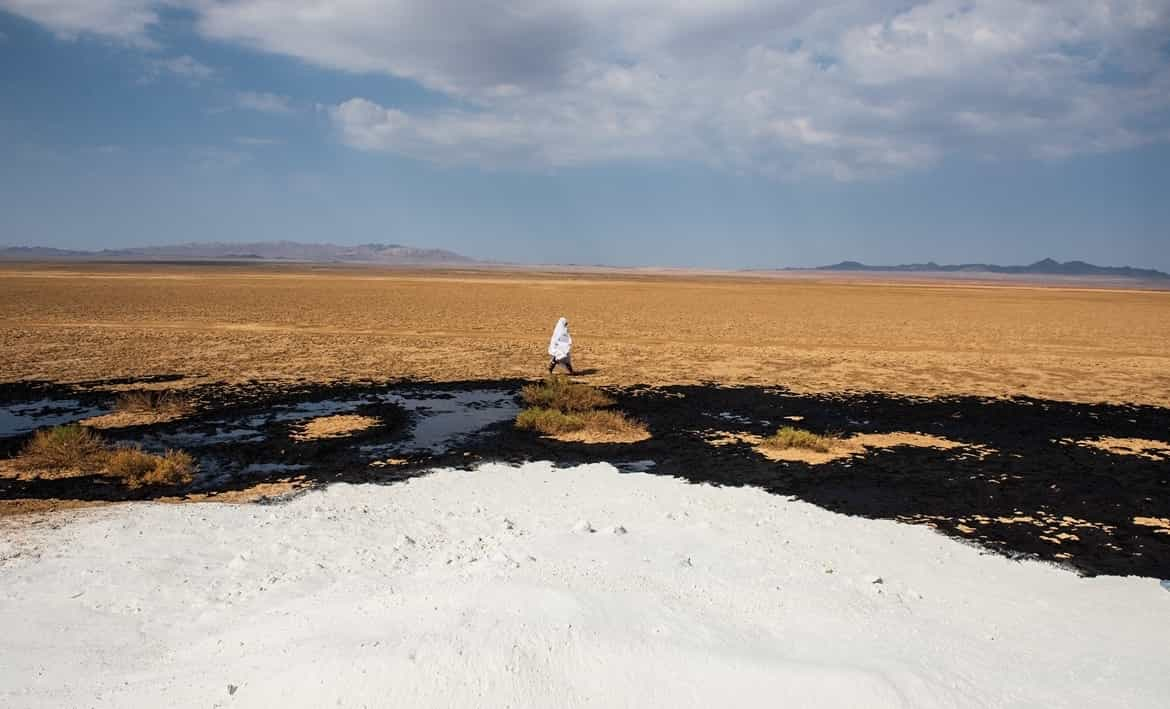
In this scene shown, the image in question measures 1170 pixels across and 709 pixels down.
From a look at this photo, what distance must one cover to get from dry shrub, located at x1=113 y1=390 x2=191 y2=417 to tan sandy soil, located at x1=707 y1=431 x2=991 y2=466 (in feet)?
26.8

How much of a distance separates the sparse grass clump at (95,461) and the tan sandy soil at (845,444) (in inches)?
258

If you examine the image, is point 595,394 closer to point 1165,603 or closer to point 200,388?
point 200,388

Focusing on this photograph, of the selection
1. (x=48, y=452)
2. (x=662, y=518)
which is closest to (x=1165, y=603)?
(x=662, y=518)

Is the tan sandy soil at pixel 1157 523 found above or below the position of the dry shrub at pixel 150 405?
below

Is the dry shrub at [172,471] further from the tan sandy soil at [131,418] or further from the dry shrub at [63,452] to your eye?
the tan sandy soil at [131,418]

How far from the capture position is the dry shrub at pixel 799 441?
31.7 feet

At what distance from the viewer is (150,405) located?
36.8 ft

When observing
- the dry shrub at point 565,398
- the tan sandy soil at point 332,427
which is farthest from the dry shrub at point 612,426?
the tan sandy soil at point 332,427

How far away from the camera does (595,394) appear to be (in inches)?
485

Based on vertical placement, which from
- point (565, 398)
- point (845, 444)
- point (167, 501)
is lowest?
point (167, 501)

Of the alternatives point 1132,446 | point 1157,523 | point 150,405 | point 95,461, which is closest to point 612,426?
point 1157,523

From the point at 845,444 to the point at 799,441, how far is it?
0.82 meters

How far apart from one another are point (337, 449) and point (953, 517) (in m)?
7.12

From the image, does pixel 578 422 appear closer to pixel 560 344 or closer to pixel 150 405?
pixel 560 344
